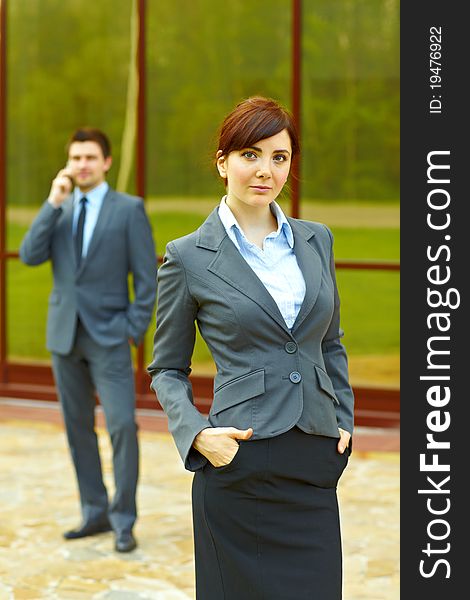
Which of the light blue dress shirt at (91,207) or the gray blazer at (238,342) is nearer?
the gray blazer at (238,342)

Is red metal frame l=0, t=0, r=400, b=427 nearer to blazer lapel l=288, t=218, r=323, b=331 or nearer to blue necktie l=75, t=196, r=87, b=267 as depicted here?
blue necktie l=75, t=196, r=87, b=267

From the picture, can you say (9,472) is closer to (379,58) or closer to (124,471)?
(124,471)

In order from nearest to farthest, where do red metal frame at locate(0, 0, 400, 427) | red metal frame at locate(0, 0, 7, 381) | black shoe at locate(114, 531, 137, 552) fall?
black shoe at locate(114, 531, 137, 552), red metal frame at locate(0, 0, 400, 427), red metal frame at locate(0, 0, 7, 381)

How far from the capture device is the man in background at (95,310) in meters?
5.68

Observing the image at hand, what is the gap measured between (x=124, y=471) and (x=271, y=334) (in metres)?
2.55

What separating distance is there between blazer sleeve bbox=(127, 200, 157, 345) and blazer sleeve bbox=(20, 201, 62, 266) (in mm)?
370

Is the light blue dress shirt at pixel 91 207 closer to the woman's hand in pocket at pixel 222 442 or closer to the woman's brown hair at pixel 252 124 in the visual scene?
the woman's brown hair at pixel 252 124

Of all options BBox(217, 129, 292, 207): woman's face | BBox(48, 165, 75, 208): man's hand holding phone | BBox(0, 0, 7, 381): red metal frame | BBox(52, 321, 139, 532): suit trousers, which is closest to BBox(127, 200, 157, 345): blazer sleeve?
BBox(52, 321, 139, 532): suit trousers

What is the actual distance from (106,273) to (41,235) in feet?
1.17

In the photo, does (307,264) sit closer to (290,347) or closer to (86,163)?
(290,347)

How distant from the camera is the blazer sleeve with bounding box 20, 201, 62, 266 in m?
5.78

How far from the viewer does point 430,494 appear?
430cm

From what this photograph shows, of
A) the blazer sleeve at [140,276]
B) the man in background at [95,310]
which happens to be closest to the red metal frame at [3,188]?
the man in background at [95,310]

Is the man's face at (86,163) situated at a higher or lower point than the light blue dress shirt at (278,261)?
higher
